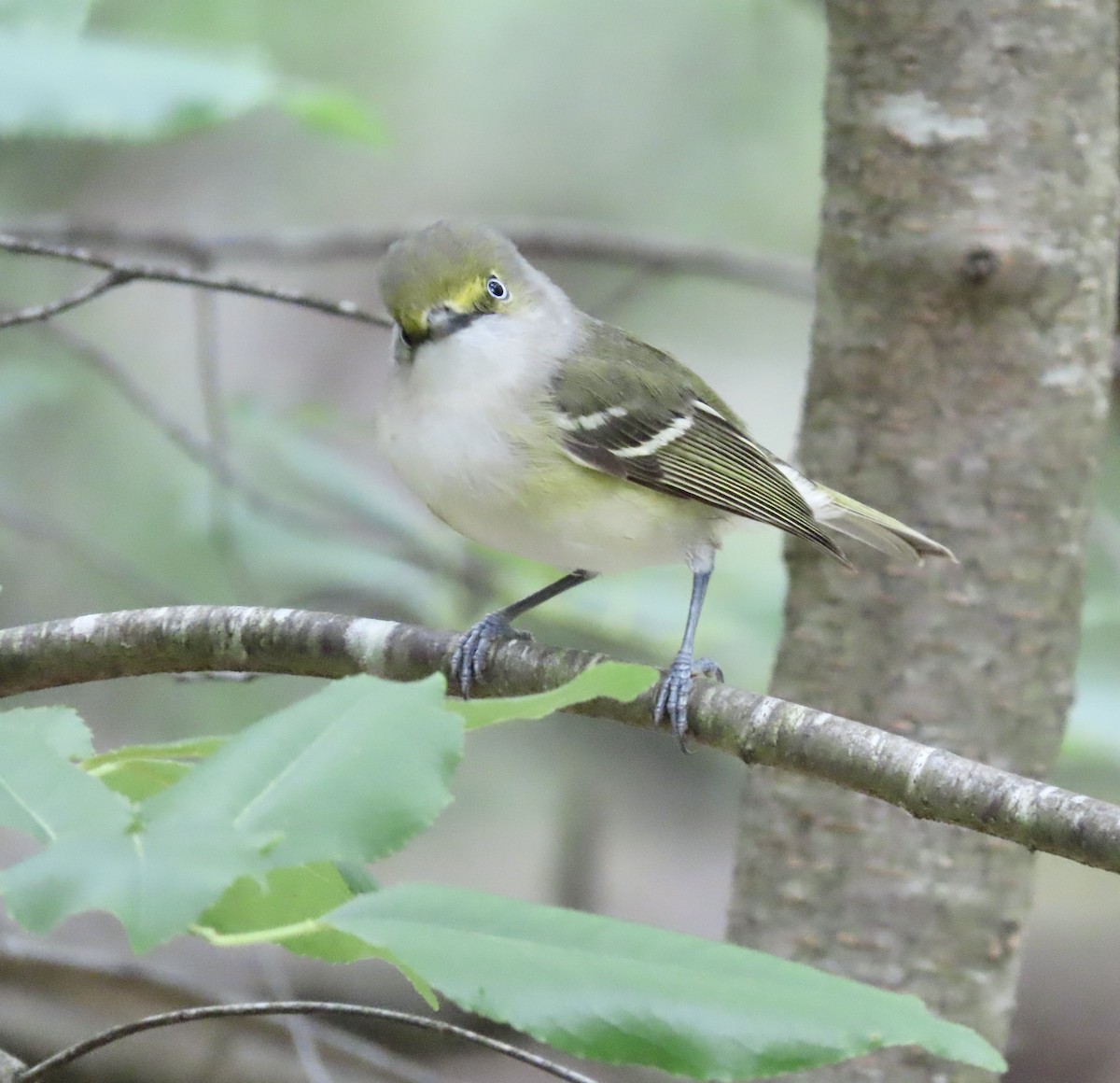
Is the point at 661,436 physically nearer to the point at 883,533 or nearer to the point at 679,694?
the point at 883,533

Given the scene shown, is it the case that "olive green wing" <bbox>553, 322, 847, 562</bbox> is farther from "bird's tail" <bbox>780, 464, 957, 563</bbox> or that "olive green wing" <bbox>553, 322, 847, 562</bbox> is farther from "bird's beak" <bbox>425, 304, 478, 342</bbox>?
"bird's beak" <bbox>425, 304, 478, 342</bbox>

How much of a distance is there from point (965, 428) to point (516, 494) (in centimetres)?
91

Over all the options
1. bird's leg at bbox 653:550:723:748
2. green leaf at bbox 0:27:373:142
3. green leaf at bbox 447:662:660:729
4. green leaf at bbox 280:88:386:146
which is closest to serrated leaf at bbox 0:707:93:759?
green leaf at bbox 447:662:660:729

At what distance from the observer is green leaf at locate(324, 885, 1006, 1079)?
926 mm

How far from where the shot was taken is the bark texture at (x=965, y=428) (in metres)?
2.84

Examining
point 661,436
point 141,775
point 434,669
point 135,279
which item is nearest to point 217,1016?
point 141,775

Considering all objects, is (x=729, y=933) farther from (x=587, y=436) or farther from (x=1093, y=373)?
(x=1093, y=373)

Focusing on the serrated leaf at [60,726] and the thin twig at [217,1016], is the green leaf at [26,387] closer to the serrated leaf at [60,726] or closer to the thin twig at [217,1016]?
the serrated leaf at [60,726]

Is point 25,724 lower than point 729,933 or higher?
higher

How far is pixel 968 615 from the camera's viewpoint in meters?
2.88

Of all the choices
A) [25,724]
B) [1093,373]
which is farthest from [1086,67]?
→ [25,724]

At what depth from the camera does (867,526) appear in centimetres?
286

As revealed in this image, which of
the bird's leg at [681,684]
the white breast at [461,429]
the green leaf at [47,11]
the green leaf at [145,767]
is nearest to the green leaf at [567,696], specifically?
the green leaf at [145,767]

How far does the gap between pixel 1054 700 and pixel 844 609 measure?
448 millimetres
